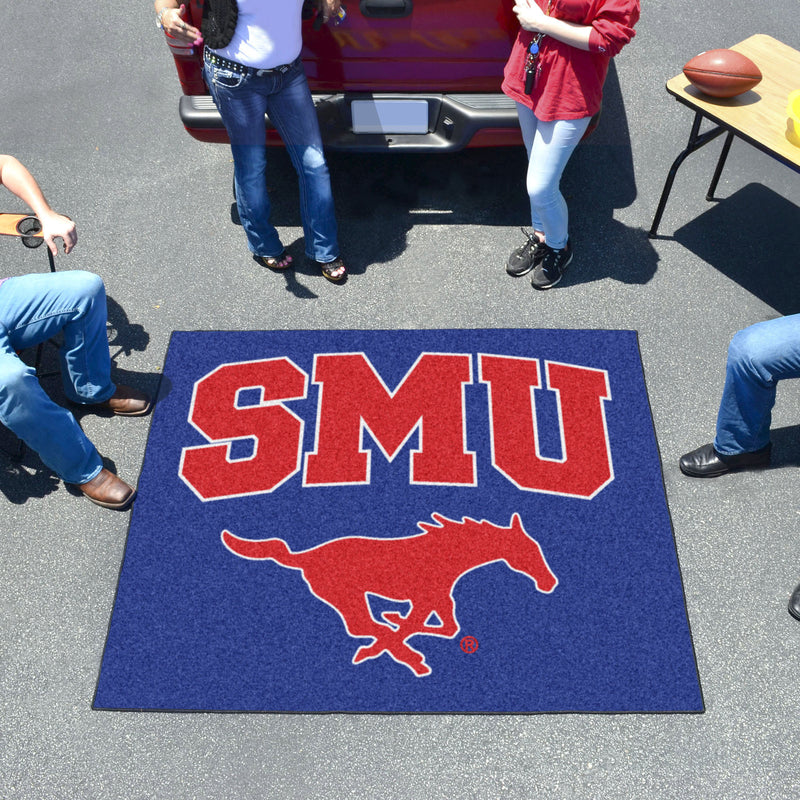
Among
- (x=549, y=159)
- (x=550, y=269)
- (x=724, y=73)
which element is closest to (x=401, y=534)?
(x=550, y=269)

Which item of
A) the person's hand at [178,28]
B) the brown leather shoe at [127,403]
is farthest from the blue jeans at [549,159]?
the brown leather shoe at [127,403]

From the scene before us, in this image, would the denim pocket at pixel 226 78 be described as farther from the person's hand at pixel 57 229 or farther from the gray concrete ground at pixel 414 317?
the gray concrete ground at pixel 414 317

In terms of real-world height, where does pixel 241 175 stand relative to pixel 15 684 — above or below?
above

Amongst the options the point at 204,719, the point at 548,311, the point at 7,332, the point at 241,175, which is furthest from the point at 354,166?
the point at 204,719

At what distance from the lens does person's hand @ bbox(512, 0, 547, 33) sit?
3088mm

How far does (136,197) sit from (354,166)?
1.21 metres

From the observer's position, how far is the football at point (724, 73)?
3469 millimetres

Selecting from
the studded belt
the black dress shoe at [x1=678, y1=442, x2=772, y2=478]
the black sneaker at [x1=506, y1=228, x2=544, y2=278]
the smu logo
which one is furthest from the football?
the studded belt

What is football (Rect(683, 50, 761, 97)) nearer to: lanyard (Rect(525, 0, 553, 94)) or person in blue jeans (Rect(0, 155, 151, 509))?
lanyard (Rect(525, 0, 553, 94))

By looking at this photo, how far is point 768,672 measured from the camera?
291cm

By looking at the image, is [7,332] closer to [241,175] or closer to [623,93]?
[241,175]

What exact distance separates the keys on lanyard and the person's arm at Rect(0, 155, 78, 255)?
1.88 m

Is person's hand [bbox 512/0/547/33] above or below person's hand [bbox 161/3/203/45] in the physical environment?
above

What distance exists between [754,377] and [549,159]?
1.25m
